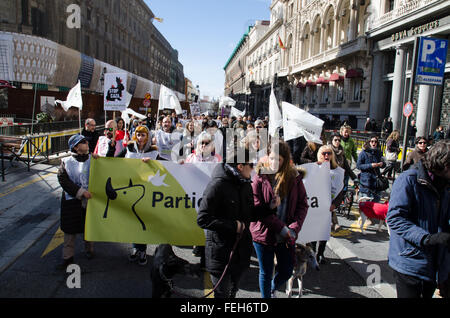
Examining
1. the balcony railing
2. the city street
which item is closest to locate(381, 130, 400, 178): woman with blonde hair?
the city street

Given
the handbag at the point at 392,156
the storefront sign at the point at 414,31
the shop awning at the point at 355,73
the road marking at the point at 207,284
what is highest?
the storefront sign at the point at 414,31

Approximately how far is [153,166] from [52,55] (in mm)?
23924

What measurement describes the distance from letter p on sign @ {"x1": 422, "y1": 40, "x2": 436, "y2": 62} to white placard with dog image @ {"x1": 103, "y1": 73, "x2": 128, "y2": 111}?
7.72 metres

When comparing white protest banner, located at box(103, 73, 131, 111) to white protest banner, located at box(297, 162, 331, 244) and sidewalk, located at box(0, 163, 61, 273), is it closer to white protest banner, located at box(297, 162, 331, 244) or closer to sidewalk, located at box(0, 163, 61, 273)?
sidewalk, located at box(0, 163, 61, 273)

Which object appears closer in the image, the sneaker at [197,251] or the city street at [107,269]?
the city street at [107,269]

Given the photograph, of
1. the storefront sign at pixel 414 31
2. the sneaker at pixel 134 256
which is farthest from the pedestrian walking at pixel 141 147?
the storefront sign at pixel 414 31

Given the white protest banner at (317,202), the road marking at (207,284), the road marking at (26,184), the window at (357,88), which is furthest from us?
the window at (357,88)

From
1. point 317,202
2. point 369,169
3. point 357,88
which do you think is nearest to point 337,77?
point 357,88

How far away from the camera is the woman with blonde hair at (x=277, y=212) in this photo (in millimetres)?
3141

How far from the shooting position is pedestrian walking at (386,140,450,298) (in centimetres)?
246

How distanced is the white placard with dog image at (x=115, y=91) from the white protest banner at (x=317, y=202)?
6.75 meters

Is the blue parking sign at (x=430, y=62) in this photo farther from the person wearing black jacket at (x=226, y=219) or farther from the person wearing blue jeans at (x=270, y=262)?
the person wearing black jacket at (x=226, y=219)
